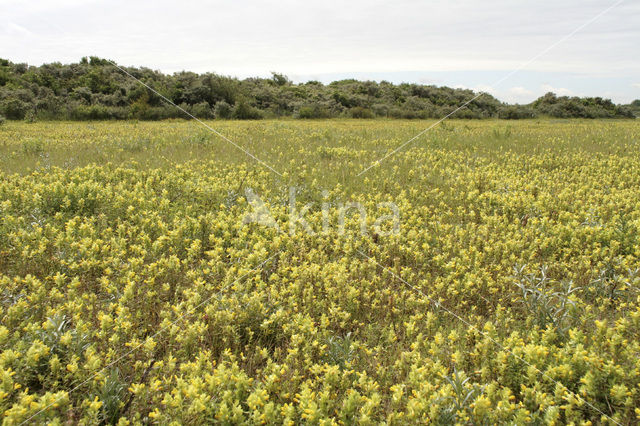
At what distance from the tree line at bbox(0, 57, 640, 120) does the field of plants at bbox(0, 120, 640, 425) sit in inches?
623

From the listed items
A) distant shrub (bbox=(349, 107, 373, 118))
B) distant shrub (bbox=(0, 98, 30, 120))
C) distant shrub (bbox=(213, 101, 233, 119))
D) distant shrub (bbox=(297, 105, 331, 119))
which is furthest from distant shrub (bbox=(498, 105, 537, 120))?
distant shrub (bbox=(0, 98, 30, 120))

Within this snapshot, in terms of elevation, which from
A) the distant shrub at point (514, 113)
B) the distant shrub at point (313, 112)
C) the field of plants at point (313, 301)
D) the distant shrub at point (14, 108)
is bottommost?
the field of plants at point (313, 301)

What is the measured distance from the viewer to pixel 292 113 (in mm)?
29094

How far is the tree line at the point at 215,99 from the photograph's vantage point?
2184cm

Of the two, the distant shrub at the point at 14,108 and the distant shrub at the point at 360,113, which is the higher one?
the distant shrub at the point at 360,113

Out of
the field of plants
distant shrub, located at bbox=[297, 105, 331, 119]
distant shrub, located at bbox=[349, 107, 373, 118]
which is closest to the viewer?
the field of plants

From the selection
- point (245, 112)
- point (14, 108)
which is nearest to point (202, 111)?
point (245, 112)

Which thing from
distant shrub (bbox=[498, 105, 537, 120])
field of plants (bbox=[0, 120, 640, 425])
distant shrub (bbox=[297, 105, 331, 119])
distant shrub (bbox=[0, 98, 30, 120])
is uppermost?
distant shrub (bbox=[498, 105, 537, 120])

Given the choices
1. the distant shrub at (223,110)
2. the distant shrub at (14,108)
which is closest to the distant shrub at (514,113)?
the distant shrub at (223,110)

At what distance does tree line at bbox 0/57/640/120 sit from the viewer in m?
21.8

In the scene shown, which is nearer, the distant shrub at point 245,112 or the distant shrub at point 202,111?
the distant shrub at point 202,111

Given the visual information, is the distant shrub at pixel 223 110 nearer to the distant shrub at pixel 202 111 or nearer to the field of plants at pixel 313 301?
the distant shrub at pixel 202 111

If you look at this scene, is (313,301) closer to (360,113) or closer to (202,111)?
(202,111)

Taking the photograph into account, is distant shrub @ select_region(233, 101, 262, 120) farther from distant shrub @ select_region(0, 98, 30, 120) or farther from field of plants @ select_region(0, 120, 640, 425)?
field of plants @ select_region(0, 120, 640, 425)
